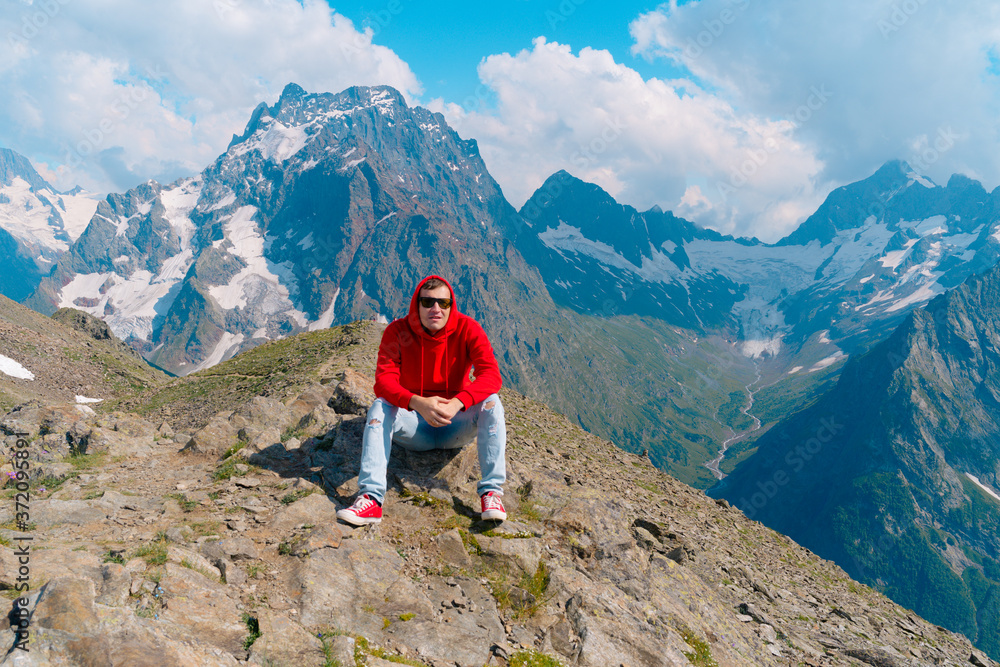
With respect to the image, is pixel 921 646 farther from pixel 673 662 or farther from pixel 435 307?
pixel 435 307

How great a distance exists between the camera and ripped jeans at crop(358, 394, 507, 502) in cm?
1042

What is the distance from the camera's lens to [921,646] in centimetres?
1877

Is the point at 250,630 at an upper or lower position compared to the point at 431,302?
lower

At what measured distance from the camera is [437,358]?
11578 mm

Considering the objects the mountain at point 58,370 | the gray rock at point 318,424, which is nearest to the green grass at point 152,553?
the gray rock at point 318,424

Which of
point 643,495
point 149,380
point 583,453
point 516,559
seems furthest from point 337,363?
point 149,380

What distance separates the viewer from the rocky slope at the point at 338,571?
654 centimetres

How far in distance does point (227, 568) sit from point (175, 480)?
6.68 meters

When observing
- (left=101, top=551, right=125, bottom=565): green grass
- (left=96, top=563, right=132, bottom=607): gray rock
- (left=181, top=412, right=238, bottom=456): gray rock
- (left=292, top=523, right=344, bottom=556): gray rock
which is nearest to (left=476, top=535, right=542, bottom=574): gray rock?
(left=292, top=523, right=344, bottom=556): gray rock

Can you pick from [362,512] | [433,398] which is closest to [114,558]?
[362,512]

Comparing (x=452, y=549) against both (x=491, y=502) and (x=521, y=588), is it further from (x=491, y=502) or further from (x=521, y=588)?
(x=521, y=588)

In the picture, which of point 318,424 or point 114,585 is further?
point 318,424

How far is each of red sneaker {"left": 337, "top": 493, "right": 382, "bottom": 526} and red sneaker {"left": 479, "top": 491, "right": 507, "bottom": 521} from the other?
2273 mm

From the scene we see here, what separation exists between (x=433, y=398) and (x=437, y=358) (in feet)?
3.53
